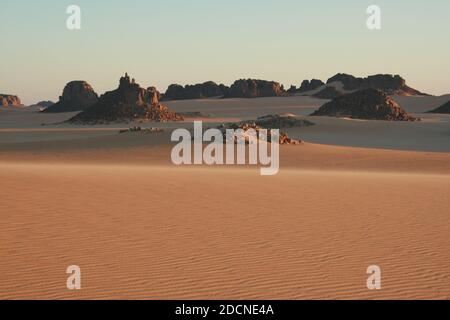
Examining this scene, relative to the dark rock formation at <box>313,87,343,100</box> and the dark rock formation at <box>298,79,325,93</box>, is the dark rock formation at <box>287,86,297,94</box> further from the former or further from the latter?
the dark rock formation at <box>313,87,343,100</box>

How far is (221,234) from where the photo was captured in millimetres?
9469

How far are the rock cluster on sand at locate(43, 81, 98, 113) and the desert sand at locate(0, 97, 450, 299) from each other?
9195cm

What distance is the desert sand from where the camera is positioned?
22.2 ft

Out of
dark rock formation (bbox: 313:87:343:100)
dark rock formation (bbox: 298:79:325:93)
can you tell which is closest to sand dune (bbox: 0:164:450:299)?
dark rock formation (bbox: 313:87:343:100)

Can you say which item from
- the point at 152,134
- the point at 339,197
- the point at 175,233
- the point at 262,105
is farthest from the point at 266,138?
the point at 262,105

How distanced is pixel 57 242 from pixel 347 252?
380 cm

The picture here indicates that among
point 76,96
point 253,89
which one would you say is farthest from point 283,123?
point 253,89

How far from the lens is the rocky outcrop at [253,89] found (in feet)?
438

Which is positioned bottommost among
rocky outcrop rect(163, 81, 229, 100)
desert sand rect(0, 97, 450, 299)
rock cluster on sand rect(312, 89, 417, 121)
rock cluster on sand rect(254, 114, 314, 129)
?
desert sand rect(0, 97, 450, 299)

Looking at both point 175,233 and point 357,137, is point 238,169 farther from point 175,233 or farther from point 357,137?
point 357,137

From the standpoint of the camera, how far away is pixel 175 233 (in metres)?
9.45

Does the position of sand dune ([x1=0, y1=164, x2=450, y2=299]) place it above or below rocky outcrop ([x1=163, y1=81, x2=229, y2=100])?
below

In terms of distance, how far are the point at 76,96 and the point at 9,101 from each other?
79.7 metres

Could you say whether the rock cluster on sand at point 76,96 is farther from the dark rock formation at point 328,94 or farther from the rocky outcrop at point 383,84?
the rocky outcrop at point 383,84
